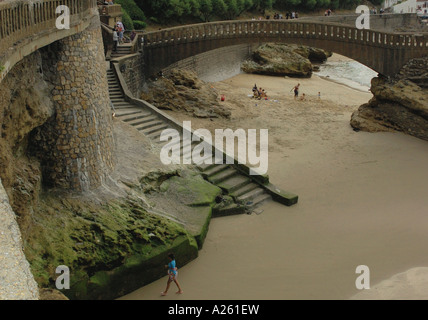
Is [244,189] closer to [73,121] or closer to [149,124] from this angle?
[149,124]

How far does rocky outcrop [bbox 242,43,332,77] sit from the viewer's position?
160 feet

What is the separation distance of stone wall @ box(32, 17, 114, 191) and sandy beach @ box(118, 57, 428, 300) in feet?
14.8

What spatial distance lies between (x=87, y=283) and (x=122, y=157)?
21.7ft

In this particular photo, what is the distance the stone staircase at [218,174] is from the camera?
76.4ft

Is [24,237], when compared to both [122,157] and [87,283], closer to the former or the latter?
[87,283]

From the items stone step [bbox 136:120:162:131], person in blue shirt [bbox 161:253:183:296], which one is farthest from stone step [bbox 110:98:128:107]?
person in blue shirt [bbox 161:253:183:296]

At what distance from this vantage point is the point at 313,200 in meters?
24.4

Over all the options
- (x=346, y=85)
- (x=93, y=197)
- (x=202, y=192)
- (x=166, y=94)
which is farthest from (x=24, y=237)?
(x=346, y=85)

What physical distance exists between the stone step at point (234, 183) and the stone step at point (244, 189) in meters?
0.11

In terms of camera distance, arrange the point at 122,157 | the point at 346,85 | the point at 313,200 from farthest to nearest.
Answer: the point at 346,85 → the point at 313,200 → the point at 122,157

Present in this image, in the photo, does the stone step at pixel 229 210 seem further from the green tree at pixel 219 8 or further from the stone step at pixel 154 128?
the green tree at pixel 219 8

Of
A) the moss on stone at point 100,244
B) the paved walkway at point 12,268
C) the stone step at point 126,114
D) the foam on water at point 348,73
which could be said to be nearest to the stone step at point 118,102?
the stone step at point 126,114

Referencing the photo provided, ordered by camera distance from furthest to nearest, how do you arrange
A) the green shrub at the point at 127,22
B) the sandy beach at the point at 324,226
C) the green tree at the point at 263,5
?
the green tree at the point at 263,5
the green shrub at the point at 127,22
the sandy beach at the point at 324,226

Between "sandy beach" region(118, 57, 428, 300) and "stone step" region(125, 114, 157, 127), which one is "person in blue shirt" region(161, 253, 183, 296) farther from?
"stone step" region(125, 114, 157, 127)
